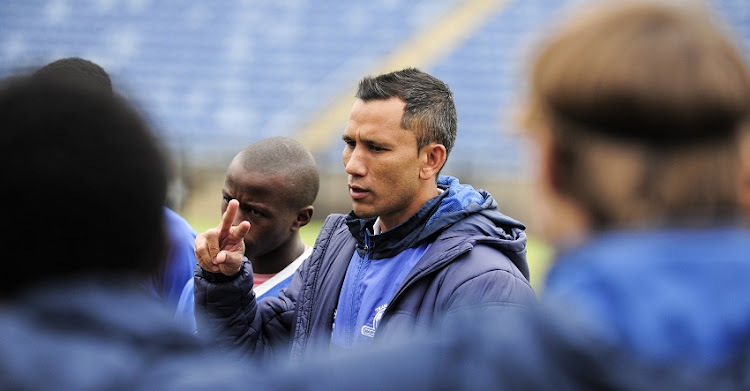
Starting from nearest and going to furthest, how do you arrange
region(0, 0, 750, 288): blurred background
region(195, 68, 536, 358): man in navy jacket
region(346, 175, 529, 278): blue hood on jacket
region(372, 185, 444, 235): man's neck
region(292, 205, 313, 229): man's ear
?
1. region(195, 68, 536, 358): man in navy jacket
2. region(346, 175, 529, 278): blue hood on jacket
3. region(372, 185, 444, 235): man's neck
4. region(292, 205, 313, 229): man's ear
5. region(0, 0, 750, 288): blurred background

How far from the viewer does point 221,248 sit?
291 cm

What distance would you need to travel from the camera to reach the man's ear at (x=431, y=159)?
306 cm

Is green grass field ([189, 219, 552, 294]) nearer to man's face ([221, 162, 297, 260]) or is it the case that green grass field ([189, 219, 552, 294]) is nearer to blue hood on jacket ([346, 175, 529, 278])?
man's face ([221, 162, 297, 260])

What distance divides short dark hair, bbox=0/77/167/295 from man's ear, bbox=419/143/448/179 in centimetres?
198

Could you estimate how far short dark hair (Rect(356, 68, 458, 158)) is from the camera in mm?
3096

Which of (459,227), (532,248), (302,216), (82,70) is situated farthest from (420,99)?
(532,248)

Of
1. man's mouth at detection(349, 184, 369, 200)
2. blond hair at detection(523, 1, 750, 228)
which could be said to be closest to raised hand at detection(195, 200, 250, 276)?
man's mouth at detection(349, 184, 369, 200)

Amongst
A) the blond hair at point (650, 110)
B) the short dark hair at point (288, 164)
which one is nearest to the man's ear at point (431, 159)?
the short dark hair at point (288, 164)

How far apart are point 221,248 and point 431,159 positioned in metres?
0.85

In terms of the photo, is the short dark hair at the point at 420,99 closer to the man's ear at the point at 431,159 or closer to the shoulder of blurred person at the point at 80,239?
the man's ear at the point at 431,159

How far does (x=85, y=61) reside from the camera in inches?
137

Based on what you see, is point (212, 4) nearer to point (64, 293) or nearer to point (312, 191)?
point (312, 191)

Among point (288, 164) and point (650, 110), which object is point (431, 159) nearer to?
point (288, 164)

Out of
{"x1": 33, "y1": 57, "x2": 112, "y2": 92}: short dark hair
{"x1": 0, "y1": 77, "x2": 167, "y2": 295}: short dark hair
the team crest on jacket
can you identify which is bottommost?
the team crest on jacket
